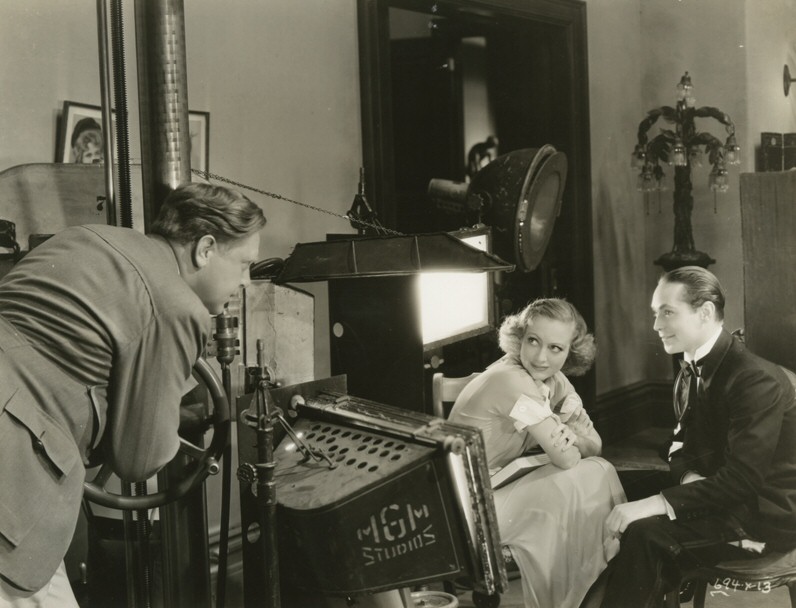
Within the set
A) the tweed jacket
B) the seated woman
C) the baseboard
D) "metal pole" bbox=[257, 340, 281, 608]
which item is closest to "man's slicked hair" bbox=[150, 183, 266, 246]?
the tweed jacket

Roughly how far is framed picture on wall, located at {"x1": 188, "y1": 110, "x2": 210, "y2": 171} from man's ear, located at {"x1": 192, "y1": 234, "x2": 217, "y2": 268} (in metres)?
1.27

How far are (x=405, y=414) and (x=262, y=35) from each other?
6.53ft

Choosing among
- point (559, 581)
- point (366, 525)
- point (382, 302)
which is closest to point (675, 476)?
point (559, 581)

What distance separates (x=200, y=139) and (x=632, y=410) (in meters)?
3.15

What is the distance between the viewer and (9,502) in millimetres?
1650

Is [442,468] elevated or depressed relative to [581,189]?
depressed

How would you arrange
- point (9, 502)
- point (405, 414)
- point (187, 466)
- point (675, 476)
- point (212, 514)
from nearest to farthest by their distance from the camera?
point (9, 502)
point (405, 414)
point (187, 466)
point (675, 476)
point (212, 514)

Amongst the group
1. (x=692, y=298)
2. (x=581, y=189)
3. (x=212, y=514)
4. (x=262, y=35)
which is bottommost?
(x=212, y=514)

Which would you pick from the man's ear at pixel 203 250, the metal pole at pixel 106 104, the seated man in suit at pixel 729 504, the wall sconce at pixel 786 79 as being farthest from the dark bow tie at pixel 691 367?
the wall sconce at pixel 786 79

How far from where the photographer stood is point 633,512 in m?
2.32

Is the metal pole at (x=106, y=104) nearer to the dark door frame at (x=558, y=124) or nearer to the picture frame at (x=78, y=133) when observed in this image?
the picture frame at (x=78, y=133)

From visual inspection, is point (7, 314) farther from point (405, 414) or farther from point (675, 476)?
point (675, 476)

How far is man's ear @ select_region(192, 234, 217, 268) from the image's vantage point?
1964 millimetres

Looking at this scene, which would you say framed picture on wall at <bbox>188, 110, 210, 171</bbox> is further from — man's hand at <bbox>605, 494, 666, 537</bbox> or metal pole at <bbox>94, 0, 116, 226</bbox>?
man's hand at <bbox>605, 494, 666, 537</bbox>
